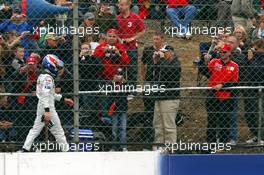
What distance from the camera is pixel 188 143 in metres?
8.55

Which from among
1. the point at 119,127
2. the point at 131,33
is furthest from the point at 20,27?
the point at 119,127

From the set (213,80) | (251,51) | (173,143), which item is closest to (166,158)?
(173,143)

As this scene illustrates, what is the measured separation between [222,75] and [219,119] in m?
0.53

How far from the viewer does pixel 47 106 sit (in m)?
8.37

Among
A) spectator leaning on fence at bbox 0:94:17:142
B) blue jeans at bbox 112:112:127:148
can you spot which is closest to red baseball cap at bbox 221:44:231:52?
blue jeans at bbox 112:112:127:148

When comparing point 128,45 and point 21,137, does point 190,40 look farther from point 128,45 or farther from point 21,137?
point 21,137

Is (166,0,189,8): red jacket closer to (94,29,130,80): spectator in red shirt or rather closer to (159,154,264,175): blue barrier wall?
(94,29,130,80): spectator in red shirt

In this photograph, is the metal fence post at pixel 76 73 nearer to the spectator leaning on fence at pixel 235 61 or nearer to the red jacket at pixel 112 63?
the red jacket at pixel 112 63

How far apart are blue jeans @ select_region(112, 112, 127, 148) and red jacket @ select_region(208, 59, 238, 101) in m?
1.13

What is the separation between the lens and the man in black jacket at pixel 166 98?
858cm

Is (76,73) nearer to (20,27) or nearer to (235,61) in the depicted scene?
(20,27)

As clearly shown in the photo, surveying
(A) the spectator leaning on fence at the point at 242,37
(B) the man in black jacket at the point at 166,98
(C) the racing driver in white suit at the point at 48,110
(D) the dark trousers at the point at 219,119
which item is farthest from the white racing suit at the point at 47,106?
(A) the spectator leaning on fence at the point at 242,37

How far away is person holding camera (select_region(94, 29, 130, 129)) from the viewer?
27.9 ft

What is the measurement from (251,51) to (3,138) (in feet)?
10.4
